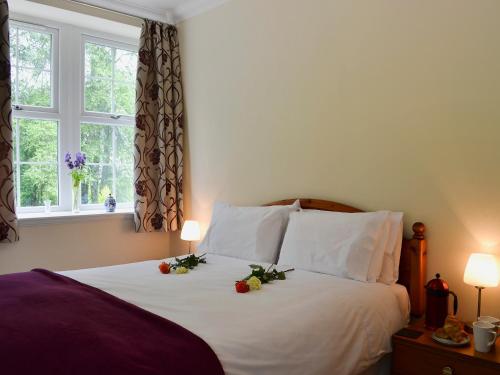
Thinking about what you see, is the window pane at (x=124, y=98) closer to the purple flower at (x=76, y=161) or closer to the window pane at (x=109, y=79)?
the window pane at (x=109, y=79)

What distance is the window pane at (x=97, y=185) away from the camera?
386cm

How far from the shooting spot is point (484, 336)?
1792 mm

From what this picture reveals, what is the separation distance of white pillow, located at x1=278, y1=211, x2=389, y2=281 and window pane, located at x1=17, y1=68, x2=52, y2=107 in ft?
7.87

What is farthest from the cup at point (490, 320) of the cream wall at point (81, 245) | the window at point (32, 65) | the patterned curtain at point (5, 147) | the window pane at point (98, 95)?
A: the window at point (32, 65)

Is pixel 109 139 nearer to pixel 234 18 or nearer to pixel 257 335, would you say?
pixel 234 18

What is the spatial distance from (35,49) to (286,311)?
10.2 ft

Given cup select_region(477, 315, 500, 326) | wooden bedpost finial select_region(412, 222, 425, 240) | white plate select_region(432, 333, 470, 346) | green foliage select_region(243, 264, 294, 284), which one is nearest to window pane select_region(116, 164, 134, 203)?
green foliage select_region(243, 264, 294, 284)

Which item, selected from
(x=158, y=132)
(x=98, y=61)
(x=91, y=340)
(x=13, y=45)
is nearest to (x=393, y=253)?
(x=91, y=340)

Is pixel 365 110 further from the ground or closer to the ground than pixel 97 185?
further from the ground

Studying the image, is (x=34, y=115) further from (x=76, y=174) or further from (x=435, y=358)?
(x=435, y=358)

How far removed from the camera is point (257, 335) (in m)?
1.55

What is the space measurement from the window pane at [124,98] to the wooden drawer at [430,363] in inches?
123

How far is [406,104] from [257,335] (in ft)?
5.18

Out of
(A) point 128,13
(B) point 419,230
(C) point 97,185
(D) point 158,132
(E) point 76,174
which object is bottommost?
(B) point 419,230
